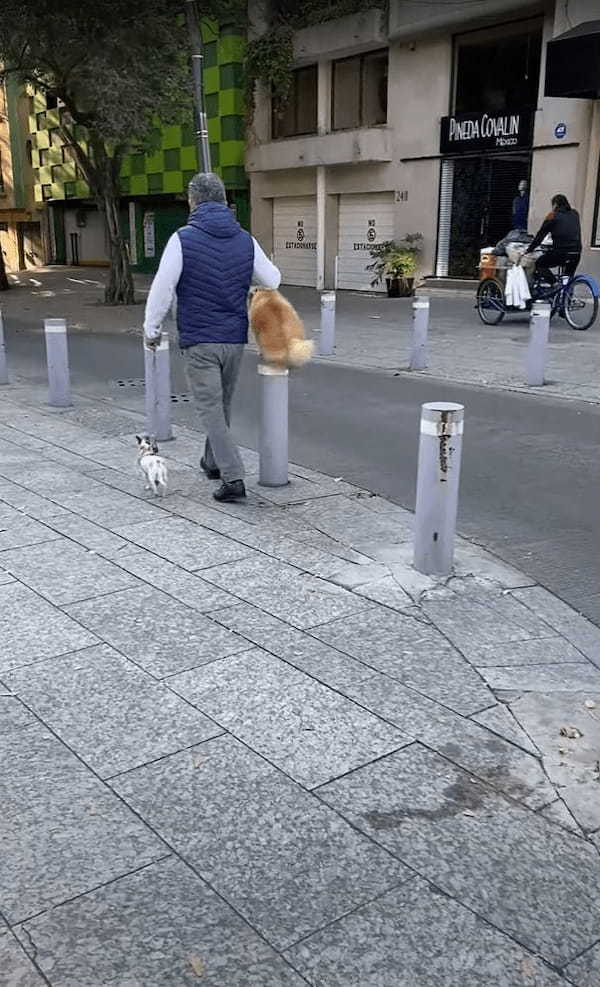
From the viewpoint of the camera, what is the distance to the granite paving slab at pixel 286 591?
429cm

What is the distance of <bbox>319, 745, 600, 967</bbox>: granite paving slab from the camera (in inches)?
95.6

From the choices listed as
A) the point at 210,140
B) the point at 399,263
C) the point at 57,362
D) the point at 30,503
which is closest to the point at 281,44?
the point at 210,140

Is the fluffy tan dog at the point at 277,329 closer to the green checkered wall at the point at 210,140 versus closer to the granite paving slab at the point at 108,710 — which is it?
the granite paving slab at the point at 108,710

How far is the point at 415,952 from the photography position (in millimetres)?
2309

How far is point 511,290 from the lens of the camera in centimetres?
1505

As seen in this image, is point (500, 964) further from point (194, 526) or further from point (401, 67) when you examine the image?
point (401, 67)

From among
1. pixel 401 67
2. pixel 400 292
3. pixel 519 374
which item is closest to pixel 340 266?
pixel 400 292

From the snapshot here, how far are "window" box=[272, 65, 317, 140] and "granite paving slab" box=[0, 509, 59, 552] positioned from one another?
22873 millimetres

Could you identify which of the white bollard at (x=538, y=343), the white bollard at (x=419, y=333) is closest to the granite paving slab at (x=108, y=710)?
the white bollard at (x=538, y=343)

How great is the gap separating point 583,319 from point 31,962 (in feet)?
46.4

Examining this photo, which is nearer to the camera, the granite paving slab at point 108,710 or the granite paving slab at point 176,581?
the granite paving slab at point 108,710

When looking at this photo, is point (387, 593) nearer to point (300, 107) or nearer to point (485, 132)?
point (485, 132)

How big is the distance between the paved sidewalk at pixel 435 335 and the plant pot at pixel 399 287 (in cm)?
29

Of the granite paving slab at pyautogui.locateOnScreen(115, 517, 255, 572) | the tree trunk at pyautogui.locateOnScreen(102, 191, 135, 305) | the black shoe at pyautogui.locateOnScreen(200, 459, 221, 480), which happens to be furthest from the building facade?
the granite paving slab at pyautogui.locateOnScreen(115, 517, 255, 572)
